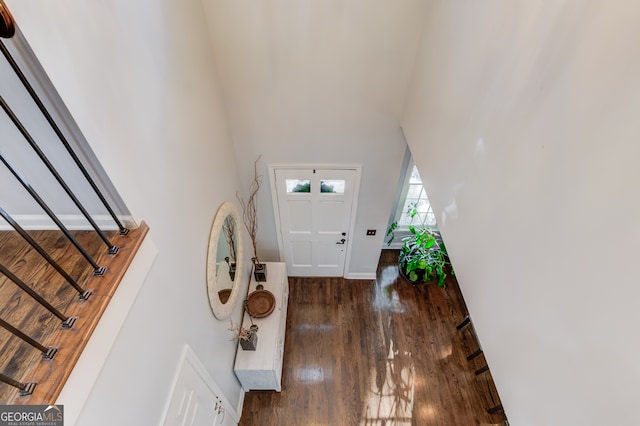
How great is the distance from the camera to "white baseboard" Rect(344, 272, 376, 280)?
4.52 meters

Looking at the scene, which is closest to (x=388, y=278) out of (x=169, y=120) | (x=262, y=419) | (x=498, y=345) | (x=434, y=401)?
(x=434, y=401)

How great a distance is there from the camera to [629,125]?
0.91m

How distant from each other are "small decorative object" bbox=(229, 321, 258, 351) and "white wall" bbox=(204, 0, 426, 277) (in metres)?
1.48

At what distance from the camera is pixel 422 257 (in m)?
4.22

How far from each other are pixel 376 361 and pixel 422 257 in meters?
1.49

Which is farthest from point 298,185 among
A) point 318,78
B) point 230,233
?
point 318,78

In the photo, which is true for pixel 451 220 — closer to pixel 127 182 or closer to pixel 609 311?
pixel 609 311

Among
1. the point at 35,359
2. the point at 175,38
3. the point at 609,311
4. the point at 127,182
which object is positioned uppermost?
the point at 175,38

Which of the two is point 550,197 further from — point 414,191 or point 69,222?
point 414,191

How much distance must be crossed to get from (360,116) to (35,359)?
277 cm

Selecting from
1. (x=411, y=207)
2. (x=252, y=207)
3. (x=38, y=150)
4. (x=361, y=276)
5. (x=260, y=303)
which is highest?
(x=411, y=207)

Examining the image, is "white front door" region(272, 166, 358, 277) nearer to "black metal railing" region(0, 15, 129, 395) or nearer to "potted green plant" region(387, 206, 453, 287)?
"potted green plant" region(387, 206, 453, 287)

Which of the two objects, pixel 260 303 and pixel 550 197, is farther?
pixel 260 303

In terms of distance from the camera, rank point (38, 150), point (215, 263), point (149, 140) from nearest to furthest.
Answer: point (38, 150) → point (149, 140) → point (215, 263)
